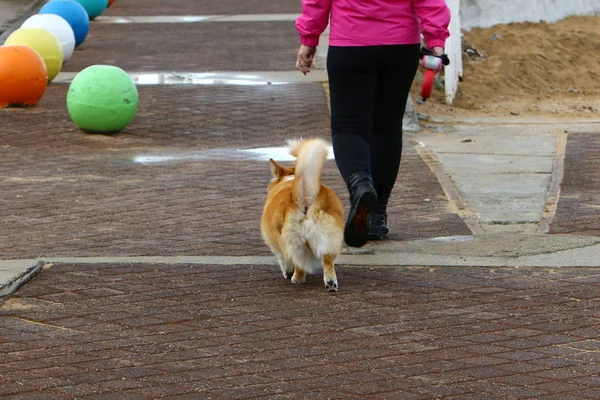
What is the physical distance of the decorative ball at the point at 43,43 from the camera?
1316 cm

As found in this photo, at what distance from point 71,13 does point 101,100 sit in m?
5.94

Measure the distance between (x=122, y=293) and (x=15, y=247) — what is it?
137cm

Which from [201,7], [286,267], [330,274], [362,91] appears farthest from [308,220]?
[201,7]

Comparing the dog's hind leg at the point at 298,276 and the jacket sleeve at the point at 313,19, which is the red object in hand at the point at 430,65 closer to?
the jacket sleeve at the point at 313,19

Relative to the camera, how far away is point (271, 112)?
12.0 metres

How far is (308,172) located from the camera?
5430 mm

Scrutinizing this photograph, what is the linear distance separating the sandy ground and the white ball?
489cm

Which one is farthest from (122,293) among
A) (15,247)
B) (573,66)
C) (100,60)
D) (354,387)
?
(573,66)

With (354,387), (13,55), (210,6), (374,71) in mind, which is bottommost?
(210,6)

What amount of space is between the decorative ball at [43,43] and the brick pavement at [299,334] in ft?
25.0

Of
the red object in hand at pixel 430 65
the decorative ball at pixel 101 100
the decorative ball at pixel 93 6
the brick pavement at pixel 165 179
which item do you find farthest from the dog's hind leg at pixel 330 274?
the decorative ball at pixel 93 6

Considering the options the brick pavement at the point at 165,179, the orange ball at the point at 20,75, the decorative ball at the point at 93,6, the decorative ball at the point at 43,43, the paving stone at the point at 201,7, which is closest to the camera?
the brick pavement at the point at 165,179

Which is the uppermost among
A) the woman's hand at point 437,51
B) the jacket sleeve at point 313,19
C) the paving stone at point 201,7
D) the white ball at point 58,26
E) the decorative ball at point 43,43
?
the jacket sleeve at point 313,19

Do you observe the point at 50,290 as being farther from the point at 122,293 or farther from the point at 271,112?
the point at 271,112
